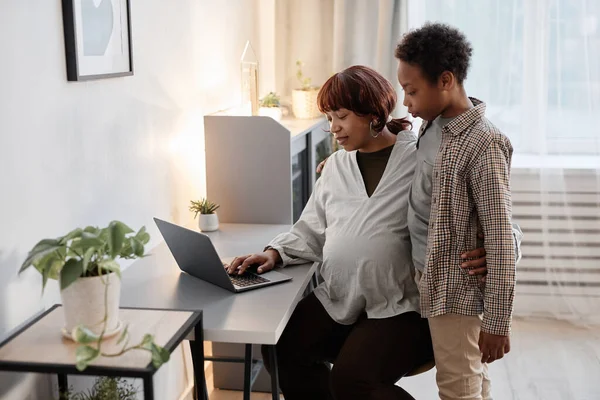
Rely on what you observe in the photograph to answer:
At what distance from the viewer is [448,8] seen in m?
3.58

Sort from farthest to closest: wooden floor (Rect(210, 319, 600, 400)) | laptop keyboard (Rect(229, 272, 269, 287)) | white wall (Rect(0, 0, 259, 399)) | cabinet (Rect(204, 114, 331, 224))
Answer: wooden floor (Rect(210, 319, 600, 400)) → cabinet (Rect(204, 114, 331, 224)) → laptop keyboard (Rect(229, 272, 269, 287)) → white wall (Rect(0, 0, 259, 399))

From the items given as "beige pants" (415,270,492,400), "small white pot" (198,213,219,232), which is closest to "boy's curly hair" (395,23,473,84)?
"beige pants" (415,270,492,400)

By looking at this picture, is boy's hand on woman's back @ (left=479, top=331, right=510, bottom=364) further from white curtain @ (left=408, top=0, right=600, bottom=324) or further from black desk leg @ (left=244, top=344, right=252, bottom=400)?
white curtain @ (left=408, top=0, right=600, bottom=324)

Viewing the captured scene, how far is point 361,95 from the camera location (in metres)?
2.02

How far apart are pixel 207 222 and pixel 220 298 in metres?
0.73

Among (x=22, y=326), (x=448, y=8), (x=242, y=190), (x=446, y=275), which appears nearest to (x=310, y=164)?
(x=242, y=190)

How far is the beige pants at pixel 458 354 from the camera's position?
5.88 feet

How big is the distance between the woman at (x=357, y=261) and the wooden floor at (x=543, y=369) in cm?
85

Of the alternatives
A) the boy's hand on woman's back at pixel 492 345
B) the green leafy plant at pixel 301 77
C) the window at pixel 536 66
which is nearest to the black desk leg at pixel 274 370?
the boy's hand on woman's back at pixel 492 345

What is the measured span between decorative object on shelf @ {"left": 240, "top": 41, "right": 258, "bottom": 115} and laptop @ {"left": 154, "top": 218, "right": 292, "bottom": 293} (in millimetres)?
1081

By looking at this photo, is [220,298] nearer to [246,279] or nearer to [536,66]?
[246,279]

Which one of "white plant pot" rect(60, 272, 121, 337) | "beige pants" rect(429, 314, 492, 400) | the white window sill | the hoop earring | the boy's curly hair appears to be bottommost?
"beige pants" rect(429, 314, 492, 400)

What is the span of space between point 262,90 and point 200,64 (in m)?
0.95

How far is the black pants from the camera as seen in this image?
185cm
